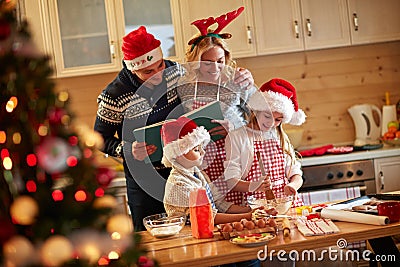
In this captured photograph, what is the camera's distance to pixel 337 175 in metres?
3.90

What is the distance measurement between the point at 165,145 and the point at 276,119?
73 centimetres

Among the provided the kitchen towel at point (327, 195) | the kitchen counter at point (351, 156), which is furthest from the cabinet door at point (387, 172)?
the kitchen towel at point (327, 195)

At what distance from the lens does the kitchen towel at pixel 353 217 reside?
212 centimetres

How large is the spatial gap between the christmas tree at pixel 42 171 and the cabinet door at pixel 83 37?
2.92 m

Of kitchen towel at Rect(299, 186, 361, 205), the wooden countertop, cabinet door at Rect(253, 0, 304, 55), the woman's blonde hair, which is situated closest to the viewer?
the wooden countertop

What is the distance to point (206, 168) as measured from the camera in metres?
2.93

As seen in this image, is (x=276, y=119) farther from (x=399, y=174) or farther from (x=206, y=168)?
(x=399, y=174)

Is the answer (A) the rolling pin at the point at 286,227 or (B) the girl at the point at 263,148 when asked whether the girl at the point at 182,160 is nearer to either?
(A) the rolling pin at the point at 286,227

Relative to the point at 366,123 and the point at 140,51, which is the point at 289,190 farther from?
the point at 366,123

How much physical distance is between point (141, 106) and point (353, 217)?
1.08 metres

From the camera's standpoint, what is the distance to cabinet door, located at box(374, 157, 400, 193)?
396cm

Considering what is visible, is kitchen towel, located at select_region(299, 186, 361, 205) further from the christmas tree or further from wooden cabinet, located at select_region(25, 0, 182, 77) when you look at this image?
the christmas tree

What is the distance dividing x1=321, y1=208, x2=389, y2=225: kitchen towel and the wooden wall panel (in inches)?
86.0

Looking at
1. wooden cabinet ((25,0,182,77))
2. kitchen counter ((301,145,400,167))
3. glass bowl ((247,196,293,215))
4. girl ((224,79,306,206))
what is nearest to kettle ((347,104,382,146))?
kitchen counter ((301,145,400,167))
